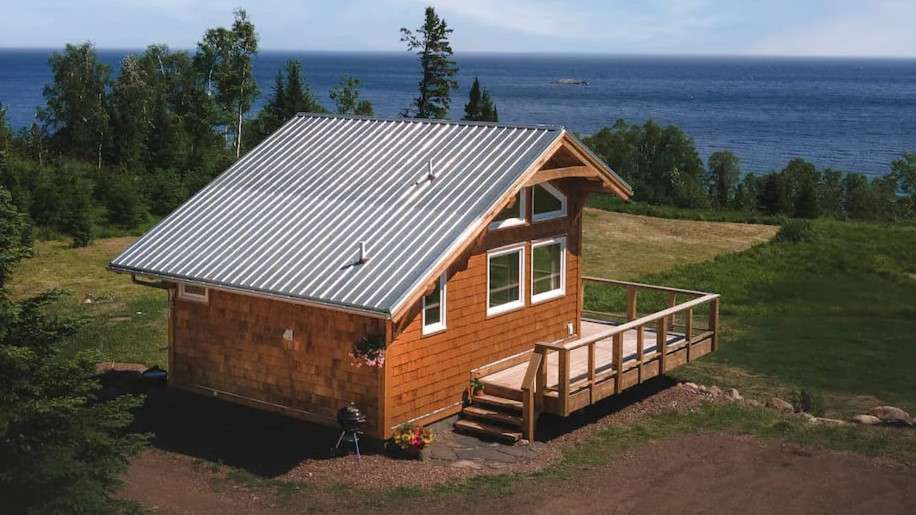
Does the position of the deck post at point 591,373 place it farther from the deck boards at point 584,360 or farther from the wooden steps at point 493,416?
the wooden steps at point 493,416

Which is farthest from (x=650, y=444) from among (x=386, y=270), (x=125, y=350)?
(x=125, y=350)

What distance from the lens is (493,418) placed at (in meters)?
16.8

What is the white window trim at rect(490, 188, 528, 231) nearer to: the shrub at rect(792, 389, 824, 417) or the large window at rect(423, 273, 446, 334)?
the large window at rect(423, 273, 446, 334)

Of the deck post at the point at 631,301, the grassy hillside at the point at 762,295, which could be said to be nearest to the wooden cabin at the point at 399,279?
the deck post at the point at 631,301

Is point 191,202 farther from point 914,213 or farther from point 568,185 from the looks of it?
point 914,213

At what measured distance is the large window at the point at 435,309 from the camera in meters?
16.5

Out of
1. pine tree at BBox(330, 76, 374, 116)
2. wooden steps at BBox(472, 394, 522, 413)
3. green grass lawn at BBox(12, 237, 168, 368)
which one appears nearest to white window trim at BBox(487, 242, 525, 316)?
wooden steps at BBox(472, 394, 522, 413)

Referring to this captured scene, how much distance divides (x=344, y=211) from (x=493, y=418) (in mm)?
4074

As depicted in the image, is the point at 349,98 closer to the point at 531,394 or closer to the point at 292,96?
the point at 292,96

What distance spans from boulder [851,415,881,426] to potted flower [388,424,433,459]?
24.3ft

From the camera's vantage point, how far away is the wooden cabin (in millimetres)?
15883

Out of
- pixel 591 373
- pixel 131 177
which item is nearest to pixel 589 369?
pixel 591 373

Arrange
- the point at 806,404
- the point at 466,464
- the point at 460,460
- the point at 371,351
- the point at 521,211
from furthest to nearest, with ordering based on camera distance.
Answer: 1. the point at 806,404
2. the point at 521,211
3. the point at 460,460
4. the point at 466,464
5. the point at 371,351

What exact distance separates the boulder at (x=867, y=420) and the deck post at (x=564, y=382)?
5.30 m
